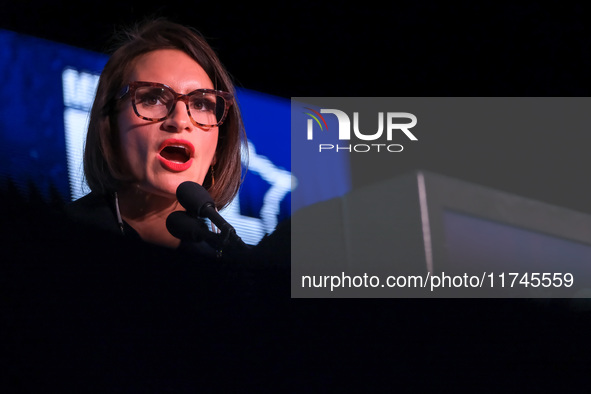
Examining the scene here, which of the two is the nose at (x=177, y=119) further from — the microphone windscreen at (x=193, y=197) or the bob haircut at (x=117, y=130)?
the microphone windscreen at (x=193, y=197)

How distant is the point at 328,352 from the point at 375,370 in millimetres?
96

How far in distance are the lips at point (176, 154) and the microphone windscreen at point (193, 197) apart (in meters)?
0.32

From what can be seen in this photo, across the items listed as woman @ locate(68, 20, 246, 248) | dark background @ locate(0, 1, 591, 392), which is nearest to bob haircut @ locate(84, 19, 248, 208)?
woman @ locate(68, 20, 246, 248)

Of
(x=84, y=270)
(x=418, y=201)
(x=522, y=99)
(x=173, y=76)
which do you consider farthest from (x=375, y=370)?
(x=522, y=99)

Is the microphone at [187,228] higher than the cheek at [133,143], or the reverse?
the cheek at [133,143]

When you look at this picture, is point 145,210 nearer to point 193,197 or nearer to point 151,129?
point 151,129

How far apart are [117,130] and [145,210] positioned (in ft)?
0.71

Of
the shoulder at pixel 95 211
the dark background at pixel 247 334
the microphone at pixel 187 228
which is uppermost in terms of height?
the shoulder at pixel 95 211

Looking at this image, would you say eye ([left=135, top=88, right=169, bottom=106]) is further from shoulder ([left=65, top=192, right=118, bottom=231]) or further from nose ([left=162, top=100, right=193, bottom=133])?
shoulder ([left=65, top=192, right=118, bottom=231])

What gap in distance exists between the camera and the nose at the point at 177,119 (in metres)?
1.46

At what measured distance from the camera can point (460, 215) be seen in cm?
182

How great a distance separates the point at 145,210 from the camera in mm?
1492

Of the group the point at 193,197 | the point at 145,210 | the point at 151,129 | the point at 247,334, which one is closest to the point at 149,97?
the point at 151,129

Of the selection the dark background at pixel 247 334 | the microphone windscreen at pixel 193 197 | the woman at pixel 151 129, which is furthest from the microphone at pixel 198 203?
the woman at pixel 151 129
